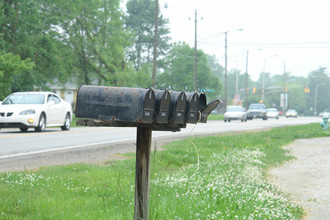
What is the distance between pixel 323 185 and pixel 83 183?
4.00 metres

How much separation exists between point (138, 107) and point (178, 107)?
30 centimetres

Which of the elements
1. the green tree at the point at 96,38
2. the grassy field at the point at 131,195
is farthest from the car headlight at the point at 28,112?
the green tree at the point at 96,38

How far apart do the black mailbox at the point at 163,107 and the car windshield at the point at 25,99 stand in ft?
48.2

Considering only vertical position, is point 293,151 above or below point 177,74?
below

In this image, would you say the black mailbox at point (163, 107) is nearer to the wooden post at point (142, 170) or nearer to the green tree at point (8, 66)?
the wooden post at point (142, 170)

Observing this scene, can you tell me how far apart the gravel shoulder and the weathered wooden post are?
110 inches

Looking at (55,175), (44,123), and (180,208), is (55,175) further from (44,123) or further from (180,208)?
(44,123)

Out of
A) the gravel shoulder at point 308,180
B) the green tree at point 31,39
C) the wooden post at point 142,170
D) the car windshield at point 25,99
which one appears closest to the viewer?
the wooden post at point 142,170

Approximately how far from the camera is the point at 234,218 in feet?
15.4

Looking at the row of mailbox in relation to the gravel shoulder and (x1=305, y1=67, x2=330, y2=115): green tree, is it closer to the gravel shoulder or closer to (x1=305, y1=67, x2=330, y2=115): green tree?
the gravel shoulder

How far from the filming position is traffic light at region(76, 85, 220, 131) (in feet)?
11.1

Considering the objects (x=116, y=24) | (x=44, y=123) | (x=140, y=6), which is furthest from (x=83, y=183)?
(x=140, y=6)

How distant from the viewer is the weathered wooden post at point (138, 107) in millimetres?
→ 3396

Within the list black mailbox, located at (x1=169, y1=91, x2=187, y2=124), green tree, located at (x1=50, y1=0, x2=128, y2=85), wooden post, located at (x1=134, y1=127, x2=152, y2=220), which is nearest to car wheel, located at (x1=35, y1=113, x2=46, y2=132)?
wooden post, located at (x1=134, y1=127, x2=152, y2=220)
